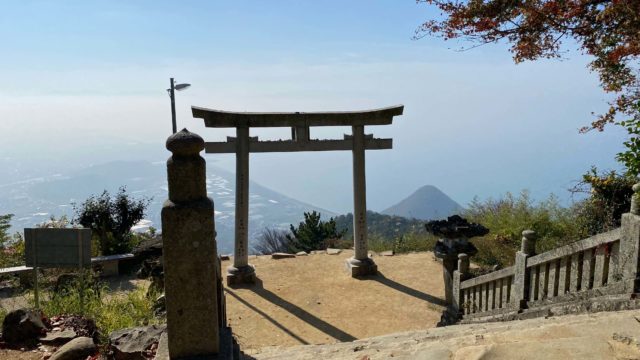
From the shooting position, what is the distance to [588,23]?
6.48 meters

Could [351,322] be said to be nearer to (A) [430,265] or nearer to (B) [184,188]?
(A) [430,265]

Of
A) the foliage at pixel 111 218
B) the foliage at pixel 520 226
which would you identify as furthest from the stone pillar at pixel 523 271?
the foliage at pixel 111 218

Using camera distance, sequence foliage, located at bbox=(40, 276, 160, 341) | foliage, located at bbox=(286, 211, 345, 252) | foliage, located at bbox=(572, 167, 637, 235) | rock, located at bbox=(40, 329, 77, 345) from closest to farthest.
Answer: rock, located at bbox=(40, 329, 77, 345)
foliage, located at bbox=(40, 276, 160, 341)
foliage, located at bbox=(572, 167, 637, 235)
foliage, located at bbox=(286, 211, 345, 252)

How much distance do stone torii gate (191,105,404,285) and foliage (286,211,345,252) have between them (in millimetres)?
4088

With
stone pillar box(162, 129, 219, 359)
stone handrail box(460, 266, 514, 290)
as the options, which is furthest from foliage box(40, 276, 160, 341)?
stone handrail box(460, 266, 514, 290)

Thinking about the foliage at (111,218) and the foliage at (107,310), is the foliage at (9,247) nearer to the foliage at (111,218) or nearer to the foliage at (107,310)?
the foliage at (111,218)

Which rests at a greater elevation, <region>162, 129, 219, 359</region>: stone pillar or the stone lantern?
<region>162, 129, 219, 359</region>: stone pillar

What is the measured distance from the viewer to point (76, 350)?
4785mm

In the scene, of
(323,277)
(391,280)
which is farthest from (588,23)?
(323,277)

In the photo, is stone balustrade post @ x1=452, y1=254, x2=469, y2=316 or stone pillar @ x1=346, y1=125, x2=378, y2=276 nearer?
stone balustrade post @ x1=452, y1=254, x2=469, y2=316

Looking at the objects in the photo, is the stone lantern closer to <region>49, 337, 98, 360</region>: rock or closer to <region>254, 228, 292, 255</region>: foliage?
<region>49, 337, 98, 360</region>: rock

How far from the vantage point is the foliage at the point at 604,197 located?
9.05 meters

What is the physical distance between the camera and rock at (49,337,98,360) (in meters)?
4.70

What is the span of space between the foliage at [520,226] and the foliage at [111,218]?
9966 mm
